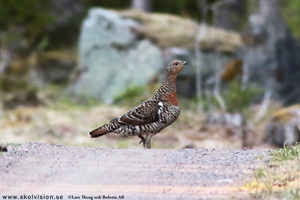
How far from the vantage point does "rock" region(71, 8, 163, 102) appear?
18.4 metres

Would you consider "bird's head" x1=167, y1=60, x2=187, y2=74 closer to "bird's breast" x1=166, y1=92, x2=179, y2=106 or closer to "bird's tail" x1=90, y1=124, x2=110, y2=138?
"bird's breast" x1=166, y1=92, x2=179, y2=106

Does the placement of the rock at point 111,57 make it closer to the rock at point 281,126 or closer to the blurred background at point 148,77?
the blurred background at point 148,77

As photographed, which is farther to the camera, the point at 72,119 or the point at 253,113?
the point at 253,113

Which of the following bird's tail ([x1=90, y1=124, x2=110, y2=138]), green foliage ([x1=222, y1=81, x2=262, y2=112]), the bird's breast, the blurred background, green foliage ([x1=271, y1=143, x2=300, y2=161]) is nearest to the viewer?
green foliage ([x1=271, y1=143, x2=300, y2=161])

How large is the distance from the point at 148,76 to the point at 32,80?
3373 millimetres

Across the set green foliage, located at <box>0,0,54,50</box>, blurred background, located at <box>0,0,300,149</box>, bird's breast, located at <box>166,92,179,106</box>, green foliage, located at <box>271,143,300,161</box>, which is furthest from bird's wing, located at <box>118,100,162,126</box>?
green foliage, located at <box>0,0,54,50</box>

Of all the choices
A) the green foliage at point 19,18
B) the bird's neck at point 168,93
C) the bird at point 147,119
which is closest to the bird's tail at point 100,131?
the bird at point 147,119

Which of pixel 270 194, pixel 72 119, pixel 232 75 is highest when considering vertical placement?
pixel 232 75

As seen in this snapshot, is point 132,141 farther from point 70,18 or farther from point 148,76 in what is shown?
point 70,18

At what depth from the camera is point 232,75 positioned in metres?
18.0

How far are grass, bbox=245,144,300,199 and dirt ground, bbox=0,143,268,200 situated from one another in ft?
0.40

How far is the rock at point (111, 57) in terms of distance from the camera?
724 inches

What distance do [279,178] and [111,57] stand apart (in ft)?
46.0

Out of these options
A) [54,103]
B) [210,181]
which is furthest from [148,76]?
[210,181]
